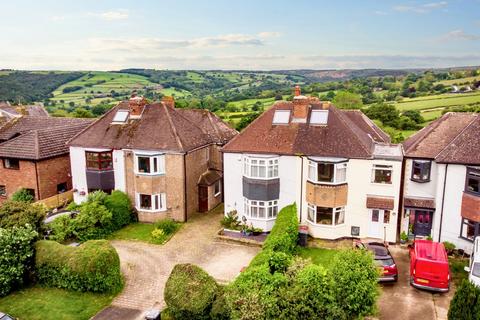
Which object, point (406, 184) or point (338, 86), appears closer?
point (406, 184)

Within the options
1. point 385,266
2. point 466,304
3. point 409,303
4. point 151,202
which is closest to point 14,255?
point 151,202

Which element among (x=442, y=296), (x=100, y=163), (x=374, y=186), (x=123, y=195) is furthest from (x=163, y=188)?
(x=442, y=296)

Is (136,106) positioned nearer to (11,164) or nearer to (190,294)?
(11,164)

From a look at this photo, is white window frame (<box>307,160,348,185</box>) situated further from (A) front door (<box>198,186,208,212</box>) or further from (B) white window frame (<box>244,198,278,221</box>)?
(A) front door (<box>198,186,208,212</box>)

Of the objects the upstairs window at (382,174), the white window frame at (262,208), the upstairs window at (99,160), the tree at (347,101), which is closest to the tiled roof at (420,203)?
the upstairs window at (382,174)

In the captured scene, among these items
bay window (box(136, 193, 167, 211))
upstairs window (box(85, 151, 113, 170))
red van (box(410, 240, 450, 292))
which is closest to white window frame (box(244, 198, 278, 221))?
bay window (box(136, 193, 167, 211))

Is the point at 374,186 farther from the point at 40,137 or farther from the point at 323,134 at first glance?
the point at 40,137

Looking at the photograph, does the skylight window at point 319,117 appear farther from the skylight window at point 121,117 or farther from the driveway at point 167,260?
the skylight window at point 121,117
